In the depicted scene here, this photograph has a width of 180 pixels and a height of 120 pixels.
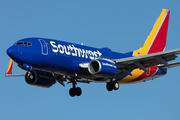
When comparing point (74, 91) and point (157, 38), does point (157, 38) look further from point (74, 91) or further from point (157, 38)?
point (74, 91)

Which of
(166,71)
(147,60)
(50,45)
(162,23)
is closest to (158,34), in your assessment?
(162,23)

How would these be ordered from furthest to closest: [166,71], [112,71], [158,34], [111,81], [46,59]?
[158,34] < [166,71] < [111,81] < [112,71] < [46,59]

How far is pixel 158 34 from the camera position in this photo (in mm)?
50969

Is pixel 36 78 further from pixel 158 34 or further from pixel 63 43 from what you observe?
pixel 158 34

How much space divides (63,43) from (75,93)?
317 inches

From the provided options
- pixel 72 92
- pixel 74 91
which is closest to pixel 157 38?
pixel 74 91

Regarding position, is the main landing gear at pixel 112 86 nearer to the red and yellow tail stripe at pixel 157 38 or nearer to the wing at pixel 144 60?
the wing at pixel 144 60

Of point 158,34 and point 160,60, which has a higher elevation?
point 158,34

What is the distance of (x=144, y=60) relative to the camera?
130 feet

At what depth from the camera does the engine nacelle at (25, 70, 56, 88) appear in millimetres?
39375

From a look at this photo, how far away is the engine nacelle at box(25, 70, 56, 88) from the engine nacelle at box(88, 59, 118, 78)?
626cm

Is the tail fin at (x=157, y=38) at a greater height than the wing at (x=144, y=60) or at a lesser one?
greater

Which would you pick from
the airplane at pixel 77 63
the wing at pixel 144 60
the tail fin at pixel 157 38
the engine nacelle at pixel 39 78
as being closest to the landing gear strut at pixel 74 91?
the airplane at pixel 77 63

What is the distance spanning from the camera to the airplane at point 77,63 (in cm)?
3553
